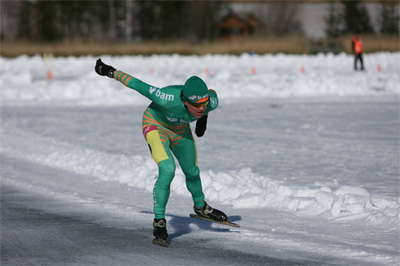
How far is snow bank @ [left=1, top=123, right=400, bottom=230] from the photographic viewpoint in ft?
19.6

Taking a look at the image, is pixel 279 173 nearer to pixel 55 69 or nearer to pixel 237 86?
pixel 237 86

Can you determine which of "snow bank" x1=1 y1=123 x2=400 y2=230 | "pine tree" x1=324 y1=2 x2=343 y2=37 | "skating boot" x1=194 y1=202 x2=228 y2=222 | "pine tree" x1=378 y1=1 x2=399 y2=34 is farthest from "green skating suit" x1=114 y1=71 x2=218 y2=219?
"pine tree" x1=378 y1=1 x2=399 y2=34

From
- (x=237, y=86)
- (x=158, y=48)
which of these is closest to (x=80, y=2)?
(x=158, y=48)

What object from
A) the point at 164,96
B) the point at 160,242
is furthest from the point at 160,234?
the point at 164,96

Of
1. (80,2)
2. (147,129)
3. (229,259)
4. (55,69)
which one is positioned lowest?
(229,259)

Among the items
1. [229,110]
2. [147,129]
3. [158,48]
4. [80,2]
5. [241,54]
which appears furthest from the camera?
[80,2]

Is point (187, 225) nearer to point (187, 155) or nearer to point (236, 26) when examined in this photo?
point (187, 155)

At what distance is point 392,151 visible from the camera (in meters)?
9.40

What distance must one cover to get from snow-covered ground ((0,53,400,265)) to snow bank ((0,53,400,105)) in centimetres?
10

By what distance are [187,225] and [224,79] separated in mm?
15453

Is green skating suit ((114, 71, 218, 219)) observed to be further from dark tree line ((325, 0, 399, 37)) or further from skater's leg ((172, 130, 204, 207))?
dark tree line ((325, 0, 399, 37))

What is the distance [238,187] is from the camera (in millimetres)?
7133

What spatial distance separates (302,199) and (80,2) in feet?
195

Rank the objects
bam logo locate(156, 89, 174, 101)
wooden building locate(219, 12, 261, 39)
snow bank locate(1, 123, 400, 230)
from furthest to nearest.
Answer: wooden building locate(219, 12, 261, 39) < snow bank locate(1, 123, 400, 230) < bam logo locate(156, 89, 174, 101)
